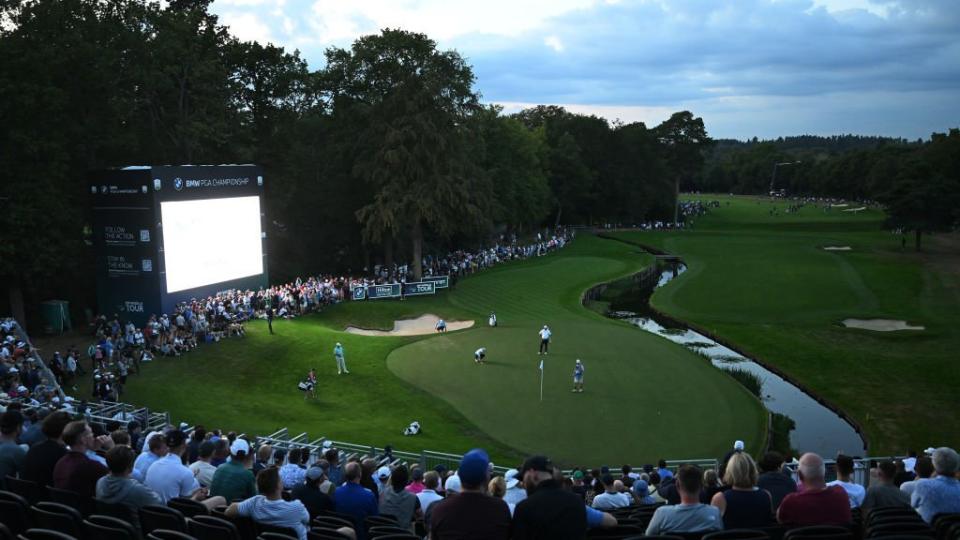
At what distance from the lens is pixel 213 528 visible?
757 centimetres

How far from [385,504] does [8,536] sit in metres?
4.28

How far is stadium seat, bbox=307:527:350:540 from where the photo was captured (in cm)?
731

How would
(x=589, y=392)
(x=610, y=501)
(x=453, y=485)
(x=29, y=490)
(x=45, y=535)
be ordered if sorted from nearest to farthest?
(x=45, y=535)
(x=29, y=490)
(x=610, y=501)
(x=453, y=485)
(x=589, y=392)

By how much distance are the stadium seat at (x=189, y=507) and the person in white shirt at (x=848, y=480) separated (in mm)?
7829

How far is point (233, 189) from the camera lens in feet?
132

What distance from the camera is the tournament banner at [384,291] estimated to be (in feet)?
159

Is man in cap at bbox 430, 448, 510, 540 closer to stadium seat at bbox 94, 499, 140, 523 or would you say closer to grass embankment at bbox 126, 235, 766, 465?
stadium seat at bbox 94, 499, 140, 523

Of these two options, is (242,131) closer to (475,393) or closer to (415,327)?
(415,327)

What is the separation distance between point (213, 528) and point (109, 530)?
95 cm

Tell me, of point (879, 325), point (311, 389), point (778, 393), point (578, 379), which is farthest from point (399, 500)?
point (879, 325)

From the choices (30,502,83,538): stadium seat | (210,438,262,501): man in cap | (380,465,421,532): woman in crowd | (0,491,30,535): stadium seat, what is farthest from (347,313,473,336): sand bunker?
(30,502,83,538): stadium seat

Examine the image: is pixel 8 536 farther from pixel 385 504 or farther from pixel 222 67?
pixel 222 67

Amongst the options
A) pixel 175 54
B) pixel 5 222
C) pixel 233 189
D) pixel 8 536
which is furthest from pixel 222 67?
pixel 8 536

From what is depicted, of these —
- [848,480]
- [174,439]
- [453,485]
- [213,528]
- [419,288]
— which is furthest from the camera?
[419,288]
